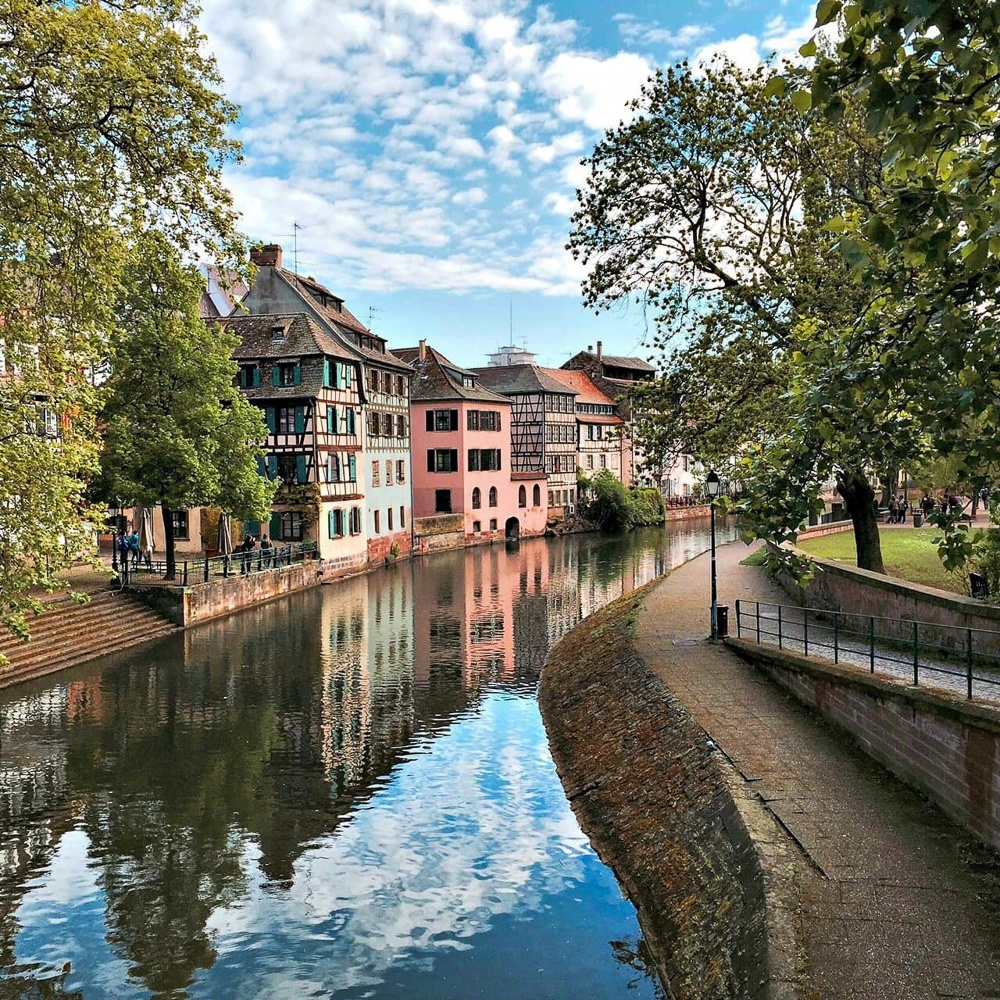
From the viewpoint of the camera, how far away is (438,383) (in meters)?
61.6

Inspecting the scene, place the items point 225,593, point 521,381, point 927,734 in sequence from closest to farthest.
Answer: point 927,734
point 225,593
point 521,381

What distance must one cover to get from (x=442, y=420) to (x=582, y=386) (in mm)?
25444

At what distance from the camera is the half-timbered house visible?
2815 inches

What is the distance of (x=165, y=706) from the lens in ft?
69.6

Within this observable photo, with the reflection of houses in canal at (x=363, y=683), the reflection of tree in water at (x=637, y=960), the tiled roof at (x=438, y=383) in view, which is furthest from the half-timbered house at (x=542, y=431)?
the reflection of tree in water at (x=637, y=960)

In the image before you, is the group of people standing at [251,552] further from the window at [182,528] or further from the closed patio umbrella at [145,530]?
the closed patio umbrella at [145,530]

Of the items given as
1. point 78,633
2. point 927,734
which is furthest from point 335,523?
point 927,734

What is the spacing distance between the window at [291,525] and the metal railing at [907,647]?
25.5 metres

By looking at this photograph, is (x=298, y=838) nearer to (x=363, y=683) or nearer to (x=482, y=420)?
(x=363, y=683)


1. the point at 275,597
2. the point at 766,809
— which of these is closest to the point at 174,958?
the point at 766,809

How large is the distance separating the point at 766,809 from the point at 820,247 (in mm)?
13020

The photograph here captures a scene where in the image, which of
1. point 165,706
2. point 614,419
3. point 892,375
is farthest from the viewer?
point 614,419

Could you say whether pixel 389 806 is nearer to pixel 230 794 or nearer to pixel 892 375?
pixel 230 794

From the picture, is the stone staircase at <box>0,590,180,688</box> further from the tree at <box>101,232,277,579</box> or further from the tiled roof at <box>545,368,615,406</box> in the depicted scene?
the tiled roof at <box>545,368,615,406</box>
